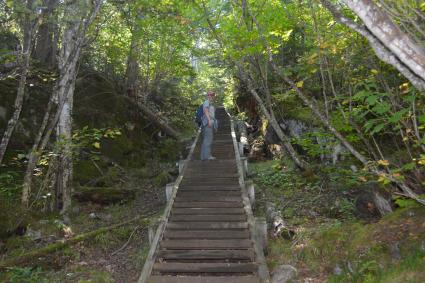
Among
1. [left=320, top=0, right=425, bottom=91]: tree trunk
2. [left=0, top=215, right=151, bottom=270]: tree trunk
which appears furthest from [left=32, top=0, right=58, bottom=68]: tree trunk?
[left=320, top=0, right=425, bottom=91]: tree trunk

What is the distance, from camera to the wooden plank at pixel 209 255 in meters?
7.10

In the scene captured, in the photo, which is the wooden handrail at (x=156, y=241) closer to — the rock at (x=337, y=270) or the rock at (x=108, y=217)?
the rock at (x=108, y=217)

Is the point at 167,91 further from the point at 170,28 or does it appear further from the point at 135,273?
the point at 135,273

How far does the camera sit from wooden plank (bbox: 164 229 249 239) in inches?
306

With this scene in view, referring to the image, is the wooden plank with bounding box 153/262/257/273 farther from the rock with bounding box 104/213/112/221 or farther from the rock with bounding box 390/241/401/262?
the rock with bounding box 104/213/112/221

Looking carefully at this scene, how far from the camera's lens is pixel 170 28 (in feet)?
56.4

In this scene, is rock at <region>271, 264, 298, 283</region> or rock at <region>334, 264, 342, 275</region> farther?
rock at <region>271, 264, 298, 283</region>

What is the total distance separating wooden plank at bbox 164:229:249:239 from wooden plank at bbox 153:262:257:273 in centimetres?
97

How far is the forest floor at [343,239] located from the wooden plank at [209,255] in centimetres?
53

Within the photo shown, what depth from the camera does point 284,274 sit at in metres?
6.46

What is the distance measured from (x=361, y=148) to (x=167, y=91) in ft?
48.3

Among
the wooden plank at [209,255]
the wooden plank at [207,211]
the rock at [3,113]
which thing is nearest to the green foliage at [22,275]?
the wooden plank at [209,255]

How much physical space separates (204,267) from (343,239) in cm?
260

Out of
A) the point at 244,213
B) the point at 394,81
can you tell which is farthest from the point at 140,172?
the point at 394,81
